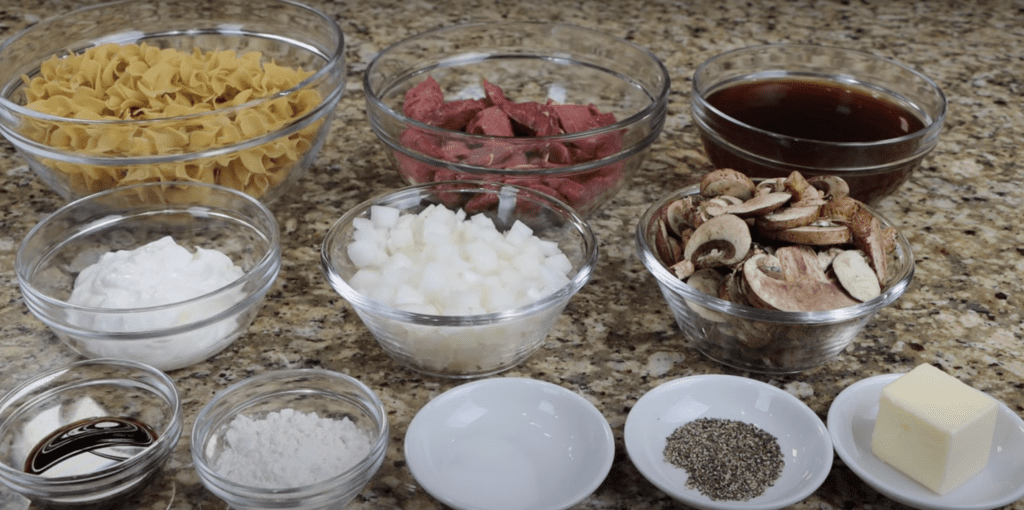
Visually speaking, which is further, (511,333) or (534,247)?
(534,247)

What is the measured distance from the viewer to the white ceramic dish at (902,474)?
98cm

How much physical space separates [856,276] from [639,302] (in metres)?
0.32

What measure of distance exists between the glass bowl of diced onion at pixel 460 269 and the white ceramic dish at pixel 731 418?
18cm

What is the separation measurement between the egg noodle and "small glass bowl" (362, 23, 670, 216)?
15 cm

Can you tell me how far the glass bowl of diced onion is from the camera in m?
1.12

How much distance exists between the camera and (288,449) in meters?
1.00

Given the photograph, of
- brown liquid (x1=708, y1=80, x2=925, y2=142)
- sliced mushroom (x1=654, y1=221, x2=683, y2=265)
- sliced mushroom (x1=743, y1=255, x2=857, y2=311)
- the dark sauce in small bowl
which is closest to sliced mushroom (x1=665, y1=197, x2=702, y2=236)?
sliced mushroom (x1=654, y1=221, x2=683, y2=265)

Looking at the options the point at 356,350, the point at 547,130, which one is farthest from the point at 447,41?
the point at 356,350

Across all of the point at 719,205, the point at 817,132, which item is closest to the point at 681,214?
the point at 719,205

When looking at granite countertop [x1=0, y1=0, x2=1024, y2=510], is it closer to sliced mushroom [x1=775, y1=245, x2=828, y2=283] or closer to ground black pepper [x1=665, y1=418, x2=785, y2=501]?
ground black pepper [x1=665, y1=418, x2=785, y2=501]

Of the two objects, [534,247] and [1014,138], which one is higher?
[534,247]

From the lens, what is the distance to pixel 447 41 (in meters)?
1.72

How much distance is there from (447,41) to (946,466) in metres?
1.14

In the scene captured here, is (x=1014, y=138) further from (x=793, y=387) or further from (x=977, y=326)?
(x=793, y=387)
